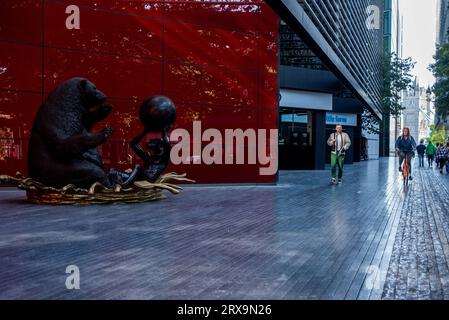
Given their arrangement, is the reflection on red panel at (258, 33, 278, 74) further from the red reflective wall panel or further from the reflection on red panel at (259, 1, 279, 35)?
the reflection on red panel at (259, 1, 279, 35)

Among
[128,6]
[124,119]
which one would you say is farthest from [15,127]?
[128,6]

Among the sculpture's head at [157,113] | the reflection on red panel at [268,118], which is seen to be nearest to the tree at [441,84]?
the reflection on red panel at [268,118]

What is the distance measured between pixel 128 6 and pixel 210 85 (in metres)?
3.33

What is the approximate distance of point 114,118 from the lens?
13.5 m

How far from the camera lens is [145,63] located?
45.3 feet

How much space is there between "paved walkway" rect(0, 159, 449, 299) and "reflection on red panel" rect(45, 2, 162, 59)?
538 cm

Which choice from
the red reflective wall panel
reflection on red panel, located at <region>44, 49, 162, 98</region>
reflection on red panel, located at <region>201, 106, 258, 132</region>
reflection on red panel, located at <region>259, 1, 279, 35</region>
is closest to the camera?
the red reflective wall panel

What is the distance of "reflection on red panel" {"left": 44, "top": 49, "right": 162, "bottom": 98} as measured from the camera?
1276cm

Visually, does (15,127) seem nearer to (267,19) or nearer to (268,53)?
(268,53)

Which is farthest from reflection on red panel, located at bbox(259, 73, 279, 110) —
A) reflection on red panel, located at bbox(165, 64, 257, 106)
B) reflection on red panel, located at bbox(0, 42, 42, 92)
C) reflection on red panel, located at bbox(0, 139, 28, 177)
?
reflection on red panel, located at bbox(0, 139, 28, 177)

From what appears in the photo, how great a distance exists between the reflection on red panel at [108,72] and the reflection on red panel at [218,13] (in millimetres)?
1784
